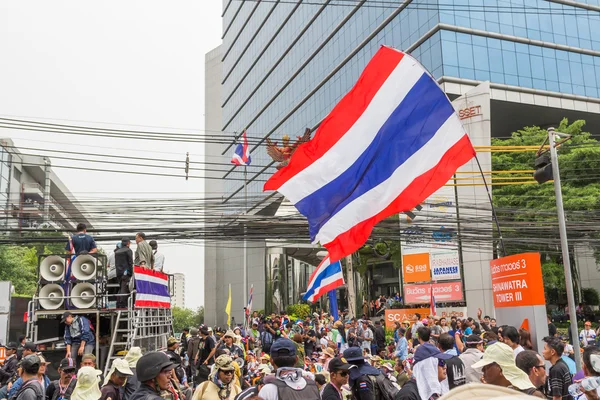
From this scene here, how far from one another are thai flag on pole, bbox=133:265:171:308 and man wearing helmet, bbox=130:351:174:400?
7.34 m

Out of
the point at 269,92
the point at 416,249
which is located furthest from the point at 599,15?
the point at 269,92

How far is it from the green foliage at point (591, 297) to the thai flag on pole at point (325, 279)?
32.1 m

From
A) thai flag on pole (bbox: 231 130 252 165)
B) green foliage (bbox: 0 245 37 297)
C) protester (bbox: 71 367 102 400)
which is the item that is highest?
thai flag on pole (bbox: 231 130 252 165)

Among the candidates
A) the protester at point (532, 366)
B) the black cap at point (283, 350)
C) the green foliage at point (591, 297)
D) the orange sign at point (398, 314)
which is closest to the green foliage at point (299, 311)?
the orange sign at point (398, 314)

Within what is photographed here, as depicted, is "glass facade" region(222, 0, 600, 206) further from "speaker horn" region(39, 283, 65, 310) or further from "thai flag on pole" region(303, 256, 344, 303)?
"speaker horn" region(39, 283, 65, 310)

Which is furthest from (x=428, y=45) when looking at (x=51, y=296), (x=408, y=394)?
(x=408, y=394)

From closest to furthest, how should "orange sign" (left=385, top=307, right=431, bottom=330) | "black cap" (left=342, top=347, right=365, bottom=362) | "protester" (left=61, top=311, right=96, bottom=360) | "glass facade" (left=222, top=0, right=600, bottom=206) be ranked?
"black cap" (left=342, top=347, right=365, bottom=362)
"protester" (left=61, top=311, right=96, bottom=360)
"orange sign" (left=385, top=307, right=431, bottom=330)
"glass facade" (left=222, top=0, right=600, bottom=206)

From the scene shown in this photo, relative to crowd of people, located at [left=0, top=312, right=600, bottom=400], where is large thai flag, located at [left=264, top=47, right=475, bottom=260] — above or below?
above

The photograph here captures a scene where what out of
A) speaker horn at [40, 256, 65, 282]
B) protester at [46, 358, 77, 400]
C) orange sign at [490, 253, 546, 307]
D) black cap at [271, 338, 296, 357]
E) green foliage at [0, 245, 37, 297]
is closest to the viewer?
black cap at [271, 338, 296, 357]

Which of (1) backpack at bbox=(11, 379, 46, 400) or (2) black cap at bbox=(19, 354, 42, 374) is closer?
(1) backpack at bbox=(11, 379, 46, 400)

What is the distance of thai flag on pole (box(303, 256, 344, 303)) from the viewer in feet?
42.6

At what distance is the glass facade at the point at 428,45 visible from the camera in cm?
3503

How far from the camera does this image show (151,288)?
11914mm

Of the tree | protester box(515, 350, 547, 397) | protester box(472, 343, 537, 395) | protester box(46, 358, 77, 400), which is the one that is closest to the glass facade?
the tree
